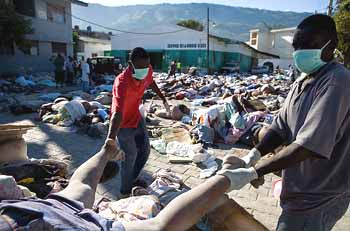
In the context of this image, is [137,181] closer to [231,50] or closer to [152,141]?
[152,141]

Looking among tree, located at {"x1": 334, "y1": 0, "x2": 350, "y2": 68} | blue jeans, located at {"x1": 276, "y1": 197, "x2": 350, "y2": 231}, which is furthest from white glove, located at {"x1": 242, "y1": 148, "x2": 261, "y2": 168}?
tree, located at {"x1": 334, "y1": 0, "x2": 350, "y2": 68}

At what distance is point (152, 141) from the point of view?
5559 millimetres

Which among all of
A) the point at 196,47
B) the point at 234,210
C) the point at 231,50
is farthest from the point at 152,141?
the point at 231,50

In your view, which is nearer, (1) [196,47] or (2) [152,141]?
(2) [152,141]

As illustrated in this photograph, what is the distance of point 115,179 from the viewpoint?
3.87 m

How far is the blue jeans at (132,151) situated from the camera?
295cm

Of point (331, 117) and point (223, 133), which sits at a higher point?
point (331, 117)

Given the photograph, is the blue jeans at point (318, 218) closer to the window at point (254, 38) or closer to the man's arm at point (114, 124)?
the man's arm at point (114, 124)

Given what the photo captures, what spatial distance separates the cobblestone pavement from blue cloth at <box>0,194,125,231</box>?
2.16 meters

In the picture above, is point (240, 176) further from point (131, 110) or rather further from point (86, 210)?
point (131, 110)

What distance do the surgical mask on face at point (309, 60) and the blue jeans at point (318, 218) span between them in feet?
2.29

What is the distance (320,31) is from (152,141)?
14.4 ft

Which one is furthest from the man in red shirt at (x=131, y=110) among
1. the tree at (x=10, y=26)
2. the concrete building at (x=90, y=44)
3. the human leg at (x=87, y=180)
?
the concrete building at (x=90, y=44)

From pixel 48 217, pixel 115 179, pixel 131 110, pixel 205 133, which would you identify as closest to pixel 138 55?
pixel 131 110
